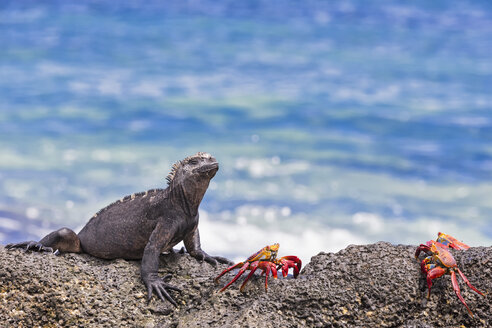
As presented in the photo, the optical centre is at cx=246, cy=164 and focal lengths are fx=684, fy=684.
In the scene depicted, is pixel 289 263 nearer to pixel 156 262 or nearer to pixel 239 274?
pixel 239 274

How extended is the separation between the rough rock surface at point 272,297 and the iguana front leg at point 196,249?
47cm

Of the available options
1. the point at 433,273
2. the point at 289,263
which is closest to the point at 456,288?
the point at 433,273

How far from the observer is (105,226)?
21.3 feet

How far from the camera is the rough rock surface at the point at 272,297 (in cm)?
517

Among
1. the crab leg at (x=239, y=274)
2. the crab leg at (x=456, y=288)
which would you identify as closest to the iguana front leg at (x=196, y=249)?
the crab leg at (x=239, y=274)

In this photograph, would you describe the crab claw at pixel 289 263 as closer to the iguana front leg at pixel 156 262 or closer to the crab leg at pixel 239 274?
the crab leg at pixel 239 274

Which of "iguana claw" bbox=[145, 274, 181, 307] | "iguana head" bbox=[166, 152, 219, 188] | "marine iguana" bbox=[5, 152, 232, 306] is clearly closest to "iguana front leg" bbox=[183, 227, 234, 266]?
"marine iguana" bbox=[5, 152, 232, 306]

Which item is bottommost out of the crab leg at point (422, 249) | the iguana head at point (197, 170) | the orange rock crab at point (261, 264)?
the orange rock crab at point (261, 264)

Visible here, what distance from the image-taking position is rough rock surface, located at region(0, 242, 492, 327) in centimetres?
517

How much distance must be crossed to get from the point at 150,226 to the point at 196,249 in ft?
1.75

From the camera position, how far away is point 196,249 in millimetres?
6543

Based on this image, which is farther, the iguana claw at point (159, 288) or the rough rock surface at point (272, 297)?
the iguana claw at point (159, 288)

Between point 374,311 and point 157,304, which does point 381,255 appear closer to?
point 374,311

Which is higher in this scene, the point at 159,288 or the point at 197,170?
the point at 197,170
